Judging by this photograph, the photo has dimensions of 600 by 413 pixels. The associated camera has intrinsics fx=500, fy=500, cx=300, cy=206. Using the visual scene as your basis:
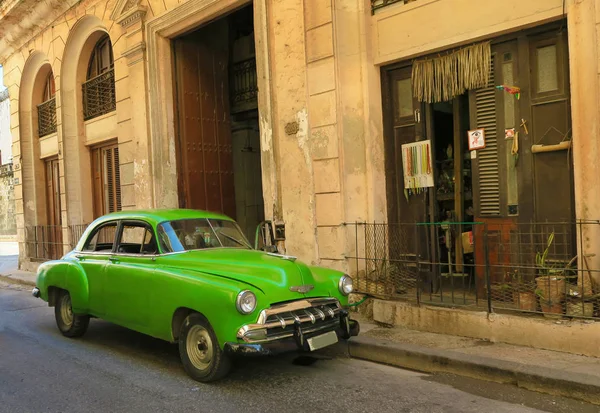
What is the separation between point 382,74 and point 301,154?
1728 millimetres

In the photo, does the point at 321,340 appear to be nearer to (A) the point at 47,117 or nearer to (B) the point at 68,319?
(B) the point at 68,319

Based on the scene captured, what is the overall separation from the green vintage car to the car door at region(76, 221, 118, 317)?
1 cm

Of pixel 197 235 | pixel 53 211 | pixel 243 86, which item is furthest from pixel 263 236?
pixel 53 211

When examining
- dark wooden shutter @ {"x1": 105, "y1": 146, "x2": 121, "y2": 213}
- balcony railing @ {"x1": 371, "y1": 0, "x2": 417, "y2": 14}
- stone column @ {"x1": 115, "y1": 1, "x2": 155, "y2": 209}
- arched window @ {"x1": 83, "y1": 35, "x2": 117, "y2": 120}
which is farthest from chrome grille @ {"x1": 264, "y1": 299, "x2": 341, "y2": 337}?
arched window @ {"x1": 83, "y1": 35, "x2": 117, "y2": 120}

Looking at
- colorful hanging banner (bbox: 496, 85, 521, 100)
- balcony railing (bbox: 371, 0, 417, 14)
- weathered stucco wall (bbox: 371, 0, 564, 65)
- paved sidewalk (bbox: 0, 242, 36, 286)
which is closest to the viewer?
weathered stucco wall (bbox: 371, 0, 564, 65)

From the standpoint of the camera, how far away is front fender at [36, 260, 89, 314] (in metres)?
6.24

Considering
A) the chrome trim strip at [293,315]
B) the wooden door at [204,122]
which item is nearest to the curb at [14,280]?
the wooden door at [204,122]

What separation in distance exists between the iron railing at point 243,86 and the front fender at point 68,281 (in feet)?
19.7

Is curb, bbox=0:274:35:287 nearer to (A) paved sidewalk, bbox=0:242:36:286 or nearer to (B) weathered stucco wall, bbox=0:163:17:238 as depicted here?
(A) paved sidewalk, bbox=0:242:36:286

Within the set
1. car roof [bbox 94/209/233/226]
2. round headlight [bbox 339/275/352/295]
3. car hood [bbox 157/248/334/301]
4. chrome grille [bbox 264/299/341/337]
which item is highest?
car roof [bbox 94/209/233/226]

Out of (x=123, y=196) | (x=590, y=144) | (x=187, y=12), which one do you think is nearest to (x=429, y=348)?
(x=590, y=144)

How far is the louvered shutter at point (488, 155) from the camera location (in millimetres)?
6418

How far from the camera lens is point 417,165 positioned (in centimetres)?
725

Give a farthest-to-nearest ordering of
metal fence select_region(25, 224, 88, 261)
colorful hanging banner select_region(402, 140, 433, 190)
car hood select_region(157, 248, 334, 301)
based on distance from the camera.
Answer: metal fence select_region(25, 224, 88, 261)
colorful hanging banner select_region(402, 140, 433, 190)
car hood select_region(157, 248, 334, 301)
